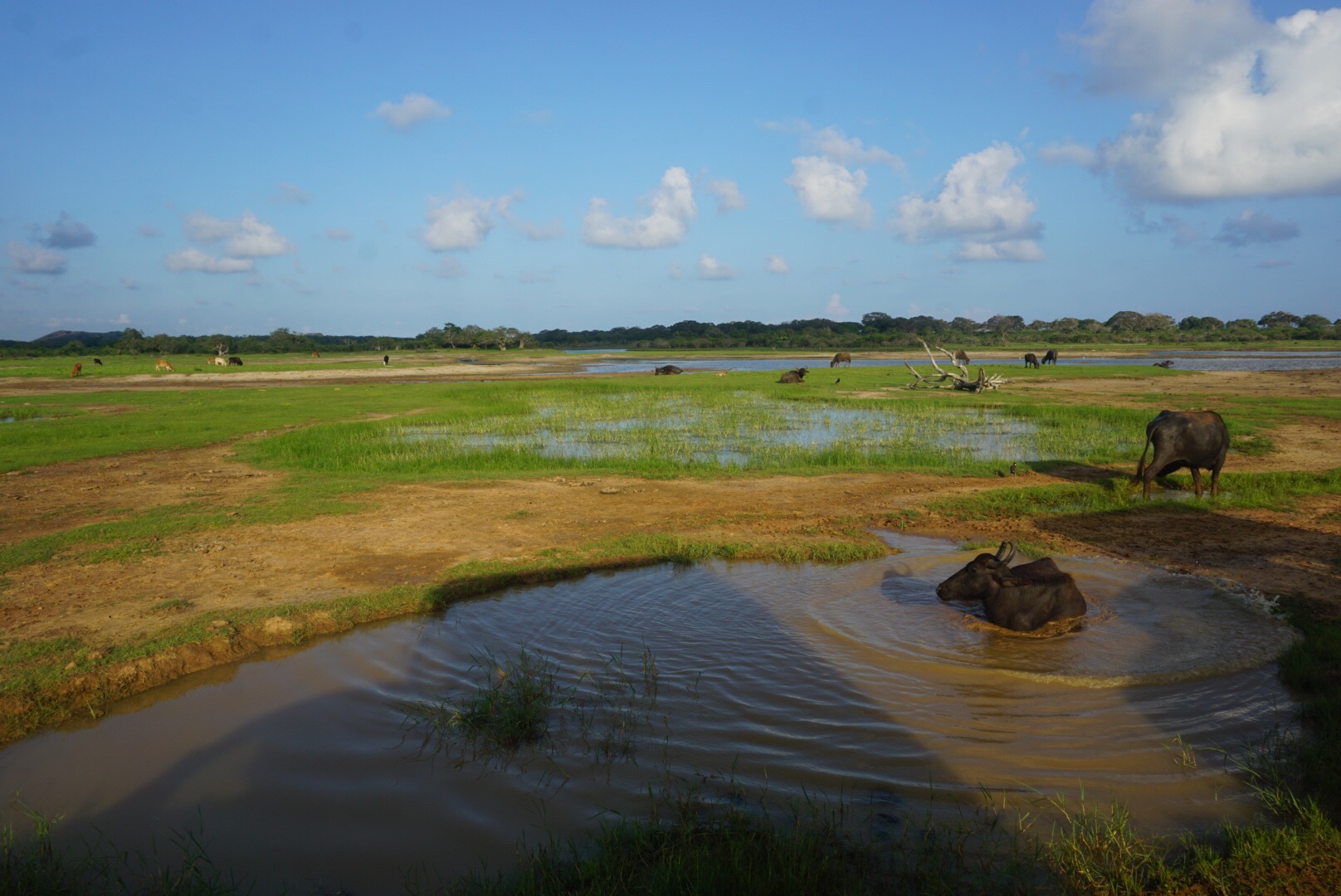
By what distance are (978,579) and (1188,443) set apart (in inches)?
245

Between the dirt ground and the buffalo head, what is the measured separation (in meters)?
2.13

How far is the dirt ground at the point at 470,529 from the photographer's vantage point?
7734 mm

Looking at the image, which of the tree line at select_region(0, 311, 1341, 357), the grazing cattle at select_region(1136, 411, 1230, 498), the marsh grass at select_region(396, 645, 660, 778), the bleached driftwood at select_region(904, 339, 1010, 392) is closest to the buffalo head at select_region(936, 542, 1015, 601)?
the marsh grass at select_region(396, 645, 660, 778)

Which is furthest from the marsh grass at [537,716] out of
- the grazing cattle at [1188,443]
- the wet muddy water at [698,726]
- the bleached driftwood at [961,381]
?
the bleached driftwood at [961,381]

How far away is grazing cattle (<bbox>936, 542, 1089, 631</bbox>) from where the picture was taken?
22.5 feet

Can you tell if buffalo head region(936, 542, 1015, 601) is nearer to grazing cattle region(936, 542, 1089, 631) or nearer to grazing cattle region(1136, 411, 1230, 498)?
grazing cattle region(936, 542, 1089, 631)

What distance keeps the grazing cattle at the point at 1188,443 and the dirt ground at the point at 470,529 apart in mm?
652

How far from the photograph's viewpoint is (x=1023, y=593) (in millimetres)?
6816

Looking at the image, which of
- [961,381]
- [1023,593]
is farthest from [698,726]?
[961,381]

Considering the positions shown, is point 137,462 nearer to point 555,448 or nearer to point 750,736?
point 555,448

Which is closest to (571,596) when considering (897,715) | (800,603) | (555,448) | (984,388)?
(800,603)

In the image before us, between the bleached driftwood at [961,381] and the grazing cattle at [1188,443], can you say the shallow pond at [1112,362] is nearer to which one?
the bleached driftwood at [961,381]

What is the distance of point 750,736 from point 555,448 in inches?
520

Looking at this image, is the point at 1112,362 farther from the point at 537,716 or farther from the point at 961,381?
the point at 537,716
